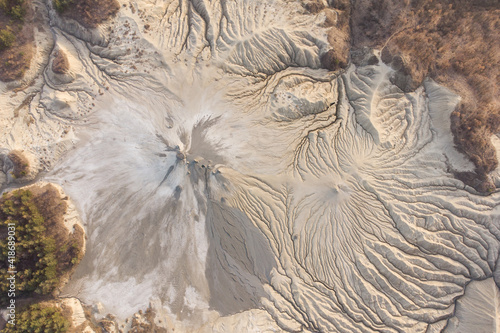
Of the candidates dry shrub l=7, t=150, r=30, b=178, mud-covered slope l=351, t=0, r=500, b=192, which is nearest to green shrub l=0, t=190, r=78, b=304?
A: dry shrub l=7, t=150, r=30, b=178

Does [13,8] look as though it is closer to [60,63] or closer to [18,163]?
[60,63]

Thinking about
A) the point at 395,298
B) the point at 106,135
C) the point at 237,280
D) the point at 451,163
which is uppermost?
the point at 451,163

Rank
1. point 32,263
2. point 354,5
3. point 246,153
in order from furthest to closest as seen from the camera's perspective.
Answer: point 354,5 < point 246,153 < point 32,263

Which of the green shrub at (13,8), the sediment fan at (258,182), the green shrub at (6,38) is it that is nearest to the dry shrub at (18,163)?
the sediment fan at (258,182)

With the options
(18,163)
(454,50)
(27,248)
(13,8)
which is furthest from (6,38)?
(454,50)

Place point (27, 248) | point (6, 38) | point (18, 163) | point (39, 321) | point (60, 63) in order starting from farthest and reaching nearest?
point (60, 63), point (6, 38), point (18, 163), point (27, 248), point (39, 321)

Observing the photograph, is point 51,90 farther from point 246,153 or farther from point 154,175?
point 246,153

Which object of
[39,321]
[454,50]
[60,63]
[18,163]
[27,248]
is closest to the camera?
[39,321]

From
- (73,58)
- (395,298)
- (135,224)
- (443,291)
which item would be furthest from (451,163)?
(73,58)
